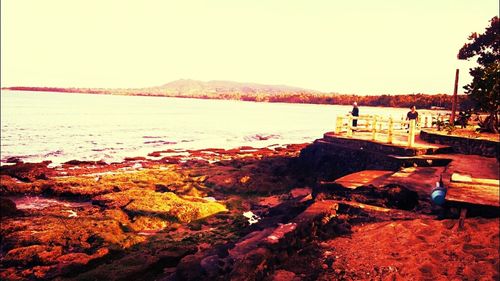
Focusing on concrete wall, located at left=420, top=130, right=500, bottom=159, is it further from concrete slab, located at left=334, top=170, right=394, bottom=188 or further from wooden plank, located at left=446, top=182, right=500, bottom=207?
wooden plank, located at left=446, top=182, right=500, bottom=207

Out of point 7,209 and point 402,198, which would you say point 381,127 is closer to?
point 402,198

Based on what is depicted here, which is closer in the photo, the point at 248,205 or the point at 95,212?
the point at 95,212

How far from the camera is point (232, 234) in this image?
1123cm

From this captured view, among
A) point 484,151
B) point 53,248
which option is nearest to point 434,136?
point 484,151

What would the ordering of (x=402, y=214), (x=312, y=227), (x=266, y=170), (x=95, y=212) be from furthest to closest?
(x=266, y=170) → (x=95, y=212) → (x=402, y=214) → (x=312, y=227)

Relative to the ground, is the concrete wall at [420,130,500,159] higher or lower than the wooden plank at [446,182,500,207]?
higher

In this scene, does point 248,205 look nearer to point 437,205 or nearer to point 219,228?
point 219,228

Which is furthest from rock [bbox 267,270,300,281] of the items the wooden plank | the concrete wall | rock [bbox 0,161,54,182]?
rock [bbox 0,161,54,182]

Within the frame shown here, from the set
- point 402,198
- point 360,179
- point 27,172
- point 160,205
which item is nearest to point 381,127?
point 360,179

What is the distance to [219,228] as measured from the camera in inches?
467

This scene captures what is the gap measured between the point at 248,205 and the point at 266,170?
6.07 metres

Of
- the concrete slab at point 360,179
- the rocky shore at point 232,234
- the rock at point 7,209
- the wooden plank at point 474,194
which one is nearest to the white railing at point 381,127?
the rocky shore at point 232,234

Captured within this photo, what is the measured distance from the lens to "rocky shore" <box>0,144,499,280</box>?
6449 millimetres

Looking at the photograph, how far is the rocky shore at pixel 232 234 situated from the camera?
254 inches
